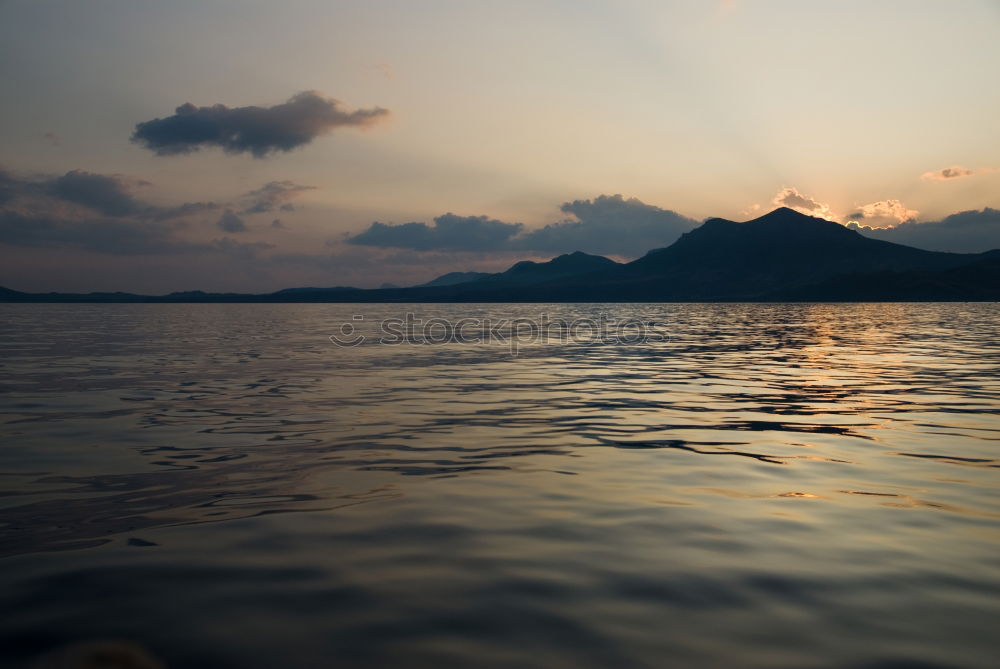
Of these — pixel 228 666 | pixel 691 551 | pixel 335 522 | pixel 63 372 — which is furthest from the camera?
pixel 63 372

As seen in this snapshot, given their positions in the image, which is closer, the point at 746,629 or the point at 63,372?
the point at 746,629

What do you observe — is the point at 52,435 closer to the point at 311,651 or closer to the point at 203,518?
the point at 203,518

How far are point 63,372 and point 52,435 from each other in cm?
1456

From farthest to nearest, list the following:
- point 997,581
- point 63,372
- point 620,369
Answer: point 620,369 → point 63,372 → point 997,581

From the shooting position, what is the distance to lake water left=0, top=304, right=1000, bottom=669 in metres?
5.02

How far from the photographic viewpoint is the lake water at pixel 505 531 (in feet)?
16.5

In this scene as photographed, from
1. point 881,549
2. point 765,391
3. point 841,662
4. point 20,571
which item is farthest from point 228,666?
point 765,391

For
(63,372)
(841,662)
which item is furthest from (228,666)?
(63,372)

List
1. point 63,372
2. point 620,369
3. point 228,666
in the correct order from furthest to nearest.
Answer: point 620,369
point 63,372
point 228,666

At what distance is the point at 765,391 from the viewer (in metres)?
20.1

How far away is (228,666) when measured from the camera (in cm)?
454

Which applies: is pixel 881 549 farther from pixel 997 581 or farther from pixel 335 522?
pixel 335 522

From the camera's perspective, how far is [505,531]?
7.73 metres

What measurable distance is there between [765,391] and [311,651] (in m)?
18.1
